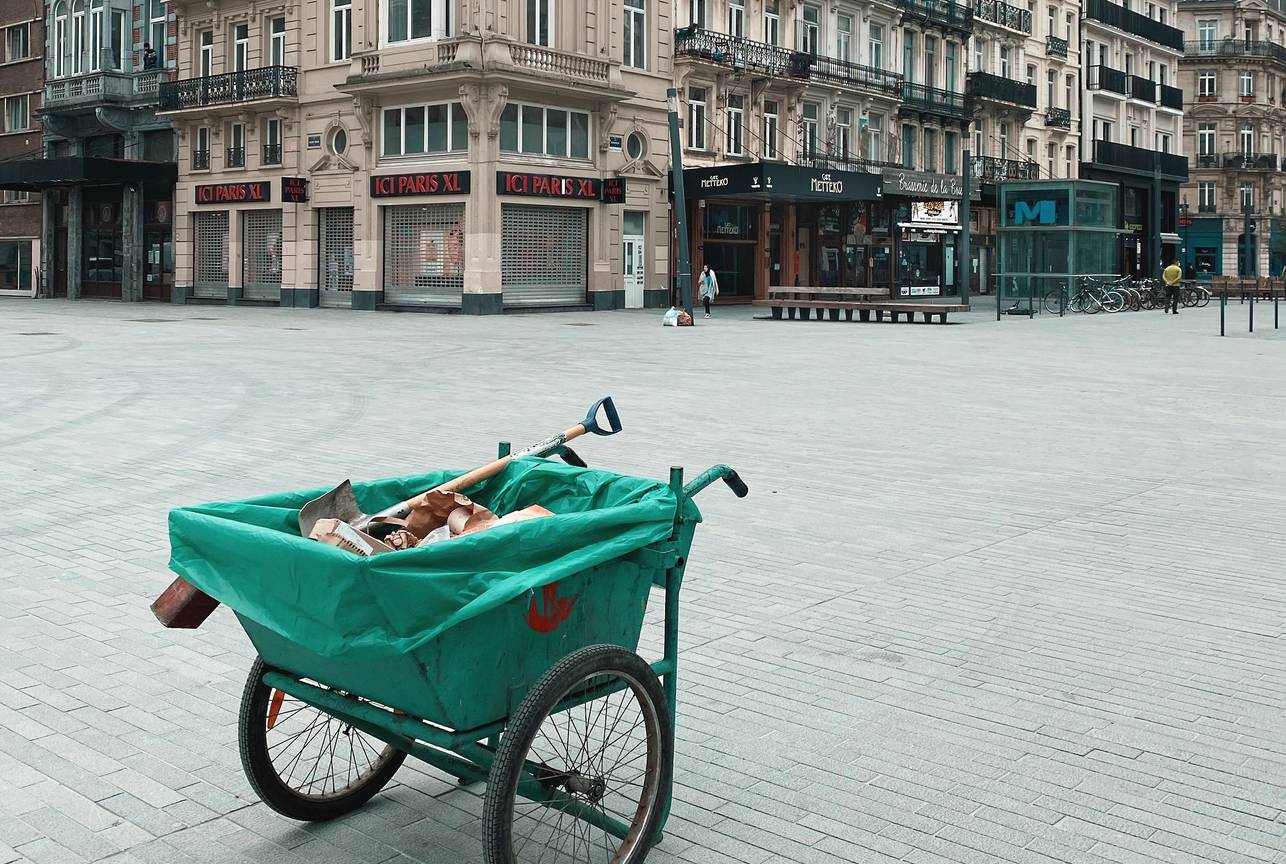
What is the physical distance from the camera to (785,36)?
151 ft

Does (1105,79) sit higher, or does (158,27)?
(1105,79)

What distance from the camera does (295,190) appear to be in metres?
41.3

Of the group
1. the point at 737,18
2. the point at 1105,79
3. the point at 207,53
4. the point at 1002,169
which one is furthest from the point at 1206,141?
the point at 207,53

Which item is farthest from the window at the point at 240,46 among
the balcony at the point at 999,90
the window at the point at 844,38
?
the balcony at the point at 999,90

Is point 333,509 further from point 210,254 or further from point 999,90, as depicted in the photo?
point 999,90

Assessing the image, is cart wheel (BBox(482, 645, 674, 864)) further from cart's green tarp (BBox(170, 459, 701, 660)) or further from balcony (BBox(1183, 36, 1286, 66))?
balcony (BBox(1183, 36, 1286, 66))

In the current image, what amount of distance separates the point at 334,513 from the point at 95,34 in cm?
5060

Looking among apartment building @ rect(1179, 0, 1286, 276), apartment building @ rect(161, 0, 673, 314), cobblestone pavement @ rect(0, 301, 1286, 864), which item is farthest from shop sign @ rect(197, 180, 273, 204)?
apartment building @ rect(1179, 0, 1286, 276)

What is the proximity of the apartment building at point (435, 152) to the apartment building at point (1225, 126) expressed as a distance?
1980 inches

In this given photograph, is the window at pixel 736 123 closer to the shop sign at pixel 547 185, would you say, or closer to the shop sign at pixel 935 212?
the shop sign at pixel 547 185

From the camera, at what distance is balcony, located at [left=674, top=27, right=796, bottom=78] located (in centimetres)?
4203

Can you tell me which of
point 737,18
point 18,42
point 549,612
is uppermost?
point 18,42

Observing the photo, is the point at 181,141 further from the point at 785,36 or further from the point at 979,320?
the point at 979,320

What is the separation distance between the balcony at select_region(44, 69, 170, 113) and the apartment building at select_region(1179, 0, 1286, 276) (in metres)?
57.4
